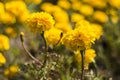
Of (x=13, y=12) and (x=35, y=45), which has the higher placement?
(x=13, y=12)

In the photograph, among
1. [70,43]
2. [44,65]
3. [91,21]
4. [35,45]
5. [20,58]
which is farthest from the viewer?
[91,21]

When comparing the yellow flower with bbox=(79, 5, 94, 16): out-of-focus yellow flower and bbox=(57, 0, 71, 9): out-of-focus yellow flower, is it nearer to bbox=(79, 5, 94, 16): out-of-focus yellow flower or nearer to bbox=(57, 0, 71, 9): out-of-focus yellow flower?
bbox=(57, 0, 71, 9): out-of-focus yellow flower

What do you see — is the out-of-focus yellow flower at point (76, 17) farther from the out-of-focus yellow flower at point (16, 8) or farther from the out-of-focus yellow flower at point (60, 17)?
the out-of-focus yellow flower at point (16, 8)

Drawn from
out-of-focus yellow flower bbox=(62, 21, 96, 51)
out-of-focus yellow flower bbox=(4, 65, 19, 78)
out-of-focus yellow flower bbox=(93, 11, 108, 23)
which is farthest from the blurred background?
out-of-focus yellow flower bbox=(62, 21, 96, 51)

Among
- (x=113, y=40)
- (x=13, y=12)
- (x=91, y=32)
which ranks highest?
(x=91, y=32)

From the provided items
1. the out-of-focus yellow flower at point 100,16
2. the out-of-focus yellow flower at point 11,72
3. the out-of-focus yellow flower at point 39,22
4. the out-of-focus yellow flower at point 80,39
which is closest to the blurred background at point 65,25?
the out-of-focus yellow flower at point 100,16

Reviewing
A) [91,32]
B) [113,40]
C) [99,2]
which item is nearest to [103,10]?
[99,2]

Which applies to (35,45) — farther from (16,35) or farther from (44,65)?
(44,65)
